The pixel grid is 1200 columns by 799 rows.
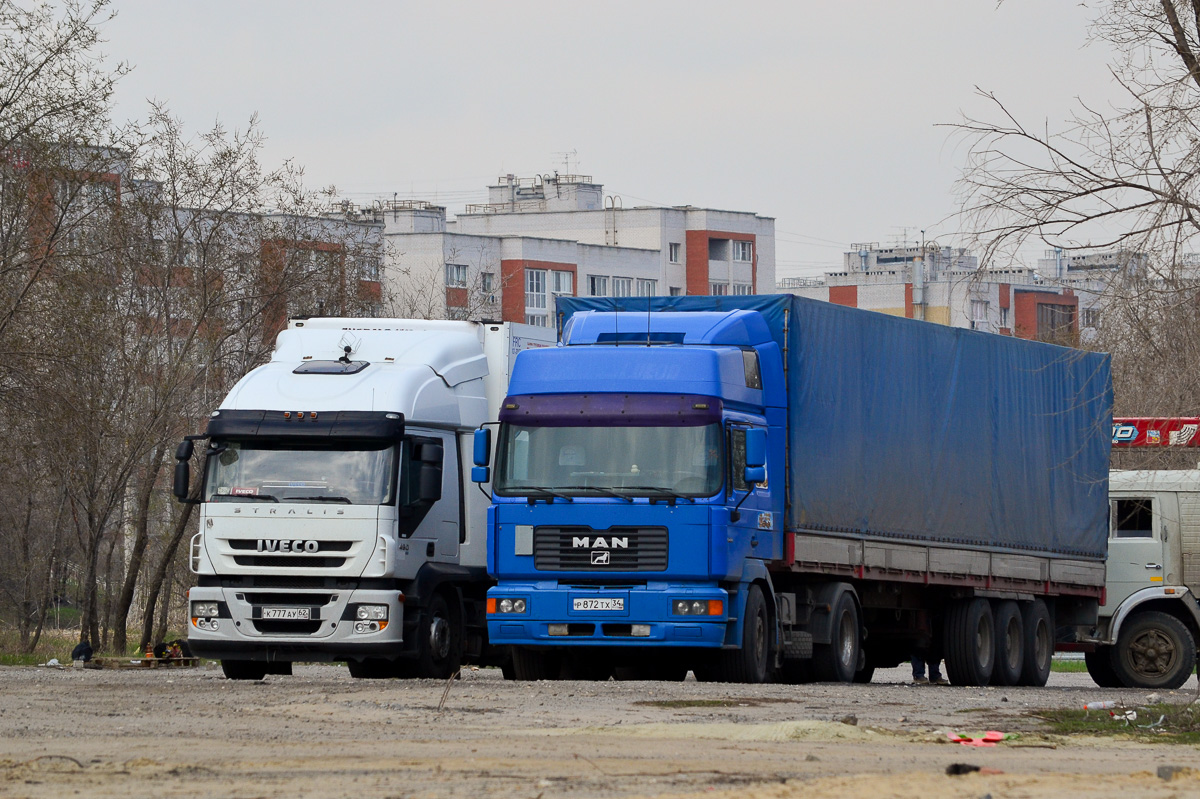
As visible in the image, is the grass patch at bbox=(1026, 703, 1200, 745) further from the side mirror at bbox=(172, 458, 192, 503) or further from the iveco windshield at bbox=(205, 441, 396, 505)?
the side mirror at bbox=(172, 458, 192, 503)

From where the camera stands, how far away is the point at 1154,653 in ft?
81.7

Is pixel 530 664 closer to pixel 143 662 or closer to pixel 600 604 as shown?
pixel 600 604

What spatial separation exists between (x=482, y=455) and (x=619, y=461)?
1.56m

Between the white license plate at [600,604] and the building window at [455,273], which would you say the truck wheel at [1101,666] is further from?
the building window at [455,273]

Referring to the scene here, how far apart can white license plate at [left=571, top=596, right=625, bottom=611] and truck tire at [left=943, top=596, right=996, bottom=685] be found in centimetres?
634

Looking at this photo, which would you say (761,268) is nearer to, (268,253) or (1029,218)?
Answer: (268,253)

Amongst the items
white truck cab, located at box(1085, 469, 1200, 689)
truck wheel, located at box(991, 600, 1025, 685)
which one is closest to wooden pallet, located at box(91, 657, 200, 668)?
truck wheel, located at box(991, 600, 1025, 685)

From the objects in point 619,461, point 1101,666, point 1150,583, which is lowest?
point 1101,666

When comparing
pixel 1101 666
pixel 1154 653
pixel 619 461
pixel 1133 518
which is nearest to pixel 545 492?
pixel 619 461

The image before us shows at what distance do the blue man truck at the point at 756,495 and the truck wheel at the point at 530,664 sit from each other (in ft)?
0.07

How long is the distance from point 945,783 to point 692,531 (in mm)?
8621

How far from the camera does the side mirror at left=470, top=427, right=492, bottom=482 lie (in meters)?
19.4

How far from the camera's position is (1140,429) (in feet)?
87.0

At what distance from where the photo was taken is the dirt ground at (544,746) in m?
9.65
